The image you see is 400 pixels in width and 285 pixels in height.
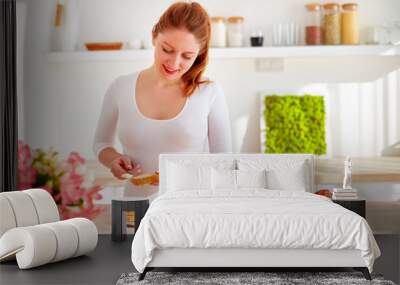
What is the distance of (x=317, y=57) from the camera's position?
296 inches

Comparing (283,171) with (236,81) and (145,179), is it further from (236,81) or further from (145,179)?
(145,179)

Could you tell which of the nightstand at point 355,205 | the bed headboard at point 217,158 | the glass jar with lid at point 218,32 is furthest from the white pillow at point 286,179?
the glass jar with lid at point 218,32

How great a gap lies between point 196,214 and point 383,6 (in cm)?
345

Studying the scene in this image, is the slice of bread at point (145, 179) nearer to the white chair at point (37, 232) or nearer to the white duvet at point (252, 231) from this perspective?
the white chair at point (37, 232)

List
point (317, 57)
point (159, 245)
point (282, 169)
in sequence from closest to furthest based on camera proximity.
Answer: point (159, 245) → point (282, 169) → point (317, 57)

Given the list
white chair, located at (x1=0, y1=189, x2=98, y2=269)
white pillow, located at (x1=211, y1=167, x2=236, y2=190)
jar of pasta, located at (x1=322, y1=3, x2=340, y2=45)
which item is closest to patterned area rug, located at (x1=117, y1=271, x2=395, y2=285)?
white chair, located at (x1=0, y1=189, x2=98, y2=269)

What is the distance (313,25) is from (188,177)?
6.72ft

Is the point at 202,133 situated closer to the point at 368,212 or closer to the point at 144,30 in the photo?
the point at 144,30

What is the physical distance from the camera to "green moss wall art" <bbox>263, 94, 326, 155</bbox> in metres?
7.50

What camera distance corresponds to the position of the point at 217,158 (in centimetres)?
731

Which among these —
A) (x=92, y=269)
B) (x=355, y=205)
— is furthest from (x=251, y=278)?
(x=355, y=205)

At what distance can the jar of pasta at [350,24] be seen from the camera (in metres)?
7.44

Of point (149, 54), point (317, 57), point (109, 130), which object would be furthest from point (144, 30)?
point (317, 57)

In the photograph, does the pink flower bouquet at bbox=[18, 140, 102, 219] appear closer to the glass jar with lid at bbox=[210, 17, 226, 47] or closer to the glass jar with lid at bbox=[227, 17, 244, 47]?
the glass jar with lid at bbox=[210, 17, 226, 47]
